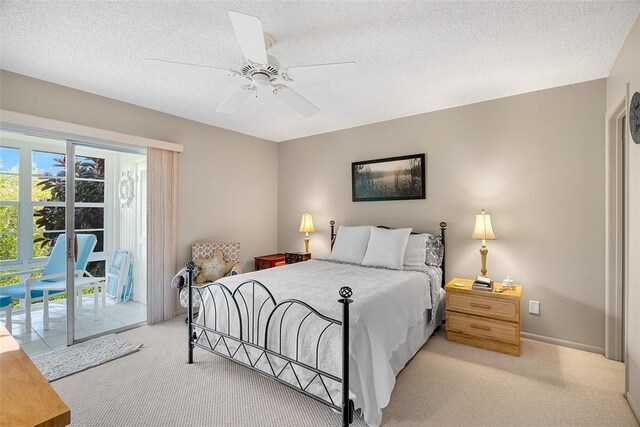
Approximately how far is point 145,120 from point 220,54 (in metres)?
1.79

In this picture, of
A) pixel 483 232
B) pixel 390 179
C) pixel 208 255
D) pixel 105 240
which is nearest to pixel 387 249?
pixel 483 232

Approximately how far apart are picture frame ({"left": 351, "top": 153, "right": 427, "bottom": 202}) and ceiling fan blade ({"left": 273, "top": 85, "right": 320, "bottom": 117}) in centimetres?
173

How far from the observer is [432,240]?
3.65 m

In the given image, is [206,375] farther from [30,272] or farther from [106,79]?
[106,79]

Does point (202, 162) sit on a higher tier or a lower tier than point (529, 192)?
higher

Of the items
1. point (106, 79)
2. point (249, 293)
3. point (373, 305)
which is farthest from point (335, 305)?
point (106, 79)

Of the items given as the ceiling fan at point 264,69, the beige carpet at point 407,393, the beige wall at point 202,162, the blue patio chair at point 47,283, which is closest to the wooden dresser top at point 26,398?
the beige carpet at point 407,393

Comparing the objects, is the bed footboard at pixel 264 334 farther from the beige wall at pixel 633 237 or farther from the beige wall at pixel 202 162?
the beige wall at pixel 633 237

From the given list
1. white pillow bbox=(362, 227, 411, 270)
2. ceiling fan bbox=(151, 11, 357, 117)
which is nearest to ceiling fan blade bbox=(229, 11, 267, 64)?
ceiling fan bbox=(151, 11, 357, 117)

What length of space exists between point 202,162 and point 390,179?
2.62m

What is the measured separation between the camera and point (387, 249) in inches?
137

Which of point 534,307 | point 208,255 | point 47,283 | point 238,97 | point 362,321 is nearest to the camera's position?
point 362,321

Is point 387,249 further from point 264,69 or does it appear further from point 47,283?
point 47,283

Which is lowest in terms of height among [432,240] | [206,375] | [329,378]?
[206,375]
